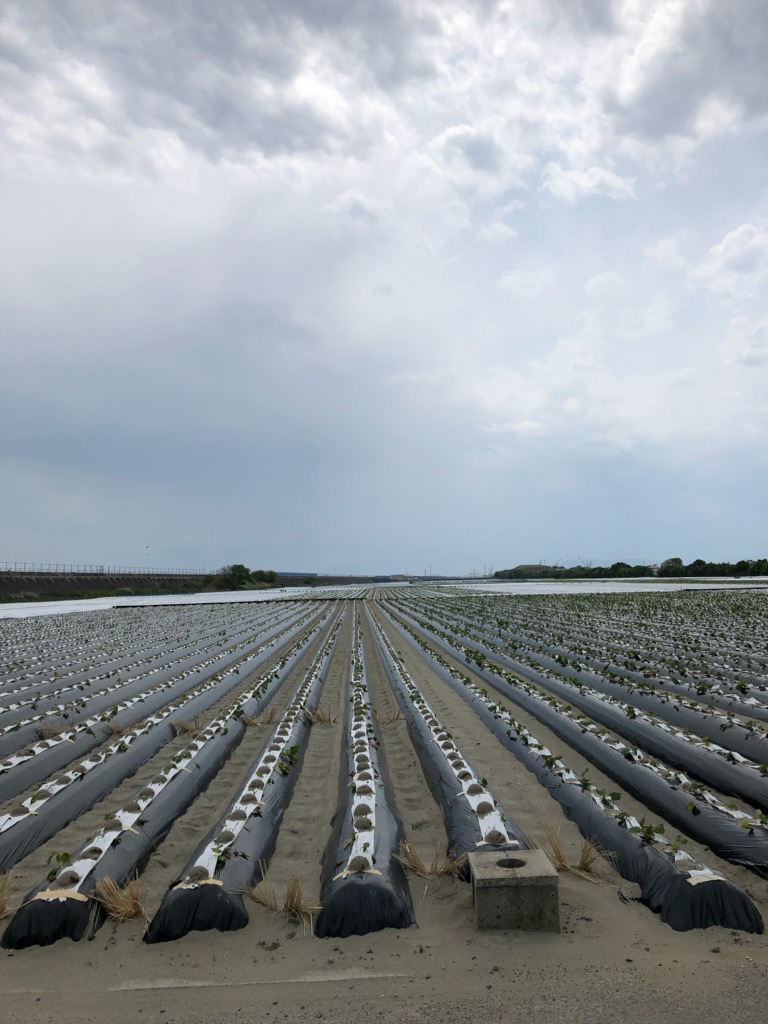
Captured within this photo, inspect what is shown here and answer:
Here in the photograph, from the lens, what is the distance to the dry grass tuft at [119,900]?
3.44 m

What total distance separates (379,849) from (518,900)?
38.1 inches

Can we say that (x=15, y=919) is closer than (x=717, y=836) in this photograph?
Yes

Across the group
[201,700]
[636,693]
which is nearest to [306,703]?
[201,700]

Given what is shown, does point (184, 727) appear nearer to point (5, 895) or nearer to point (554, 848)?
point (5, 895)

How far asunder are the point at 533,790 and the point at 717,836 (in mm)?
1740

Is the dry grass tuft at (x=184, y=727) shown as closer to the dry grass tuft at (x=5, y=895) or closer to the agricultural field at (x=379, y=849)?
the agricultural field at (x=379, y=849)


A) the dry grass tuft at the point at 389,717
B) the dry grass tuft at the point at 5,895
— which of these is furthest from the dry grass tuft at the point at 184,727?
the dry grass tuft at the point at 5,895

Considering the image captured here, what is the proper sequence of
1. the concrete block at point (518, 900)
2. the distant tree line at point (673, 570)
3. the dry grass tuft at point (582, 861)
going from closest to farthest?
the concrete block at point (518, 900) → the dry grass tuft at point (582, 861) → the distant tree line at point (673, 570)

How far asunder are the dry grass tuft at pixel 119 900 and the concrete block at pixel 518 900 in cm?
205

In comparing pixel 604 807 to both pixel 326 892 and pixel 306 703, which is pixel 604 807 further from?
pixel 306 703

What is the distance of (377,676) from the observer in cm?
1177

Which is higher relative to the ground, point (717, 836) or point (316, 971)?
point (717, 836)

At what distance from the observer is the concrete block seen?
326 centimetres

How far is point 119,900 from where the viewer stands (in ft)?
11.3
